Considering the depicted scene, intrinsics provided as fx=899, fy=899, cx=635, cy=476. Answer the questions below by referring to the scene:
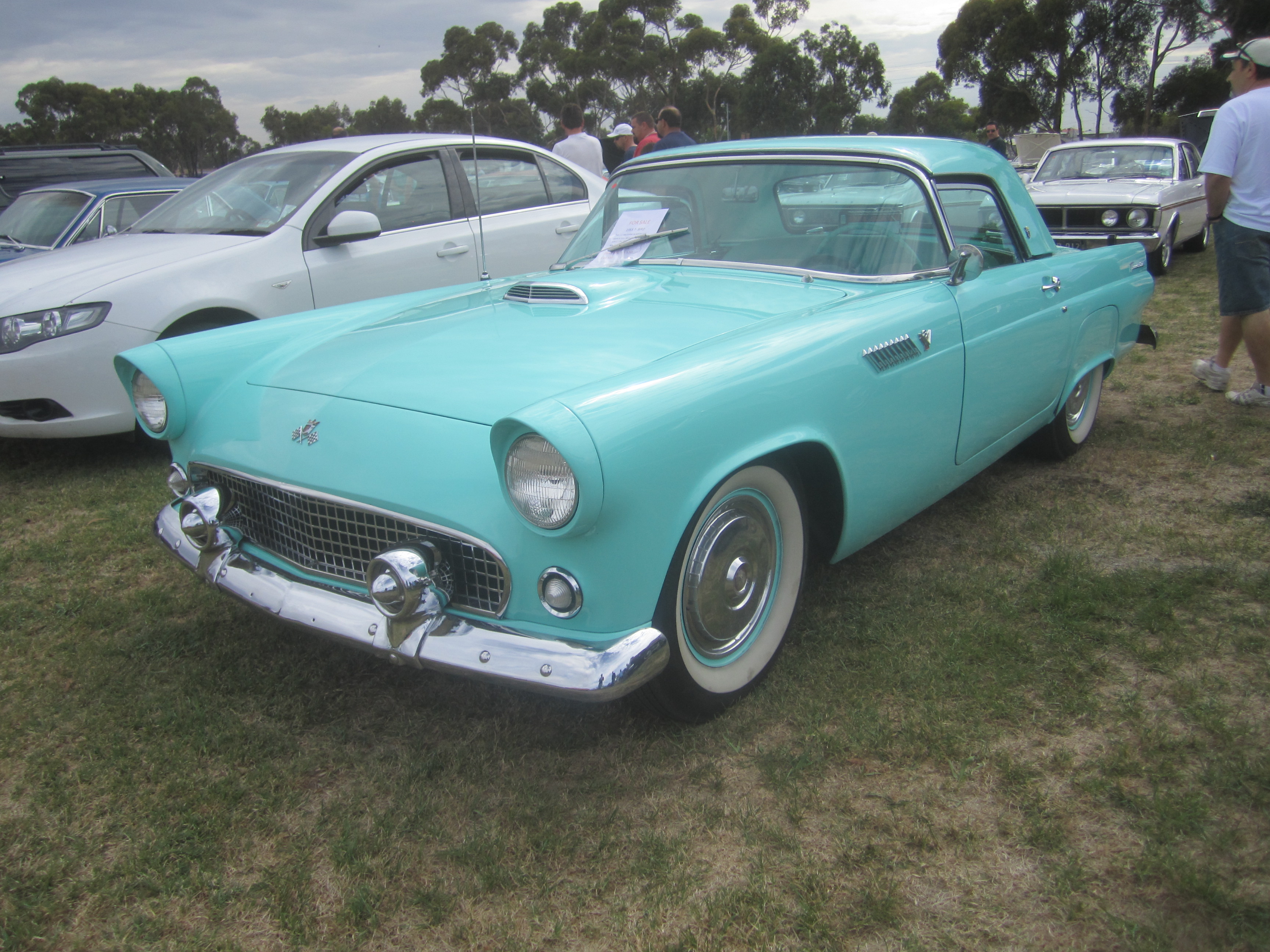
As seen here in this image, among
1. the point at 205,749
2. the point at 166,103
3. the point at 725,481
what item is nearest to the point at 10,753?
the point at 205,749

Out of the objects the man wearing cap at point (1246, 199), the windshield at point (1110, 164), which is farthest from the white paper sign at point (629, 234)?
the windshield at point (1110, 164)

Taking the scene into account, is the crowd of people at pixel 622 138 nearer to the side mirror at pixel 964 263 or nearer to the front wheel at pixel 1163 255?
the side mirror at pixel 964 263

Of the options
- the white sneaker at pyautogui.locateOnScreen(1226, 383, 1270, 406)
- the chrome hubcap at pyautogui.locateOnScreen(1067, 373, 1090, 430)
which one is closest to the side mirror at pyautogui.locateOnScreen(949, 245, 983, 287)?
the chrome hubcap at pyautogui.locateOnScreen(1067, 373, 1090, 430)

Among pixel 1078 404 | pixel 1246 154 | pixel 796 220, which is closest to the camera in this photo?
pixel 796 220

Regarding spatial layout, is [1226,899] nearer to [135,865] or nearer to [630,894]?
[630,894]

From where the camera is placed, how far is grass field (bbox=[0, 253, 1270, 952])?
1.66 meters

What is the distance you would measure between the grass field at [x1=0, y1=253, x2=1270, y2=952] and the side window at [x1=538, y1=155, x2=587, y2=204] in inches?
134

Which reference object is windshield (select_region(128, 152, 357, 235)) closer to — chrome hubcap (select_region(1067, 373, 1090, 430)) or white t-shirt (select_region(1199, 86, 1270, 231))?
chrome hubcap (select_region(1067, 373, 1090, 430))

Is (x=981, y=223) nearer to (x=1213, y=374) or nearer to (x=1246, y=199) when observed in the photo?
(x=1246, y=199)

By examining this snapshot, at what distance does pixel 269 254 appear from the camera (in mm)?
4266

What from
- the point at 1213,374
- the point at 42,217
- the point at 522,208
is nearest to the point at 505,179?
the point at 522,208

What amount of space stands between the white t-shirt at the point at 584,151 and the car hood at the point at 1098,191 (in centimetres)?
391

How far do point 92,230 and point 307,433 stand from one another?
4.92 meters

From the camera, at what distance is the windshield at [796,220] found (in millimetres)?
2852
